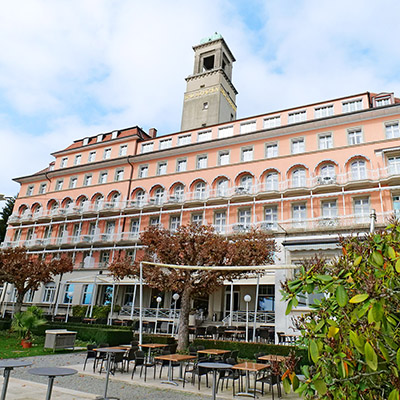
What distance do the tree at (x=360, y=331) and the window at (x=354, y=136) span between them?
22565 millimetres

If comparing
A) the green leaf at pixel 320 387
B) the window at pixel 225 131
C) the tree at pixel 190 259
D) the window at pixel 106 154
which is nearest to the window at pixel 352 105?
the window at pixel 225 131

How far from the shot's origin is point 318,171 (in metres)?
23.2

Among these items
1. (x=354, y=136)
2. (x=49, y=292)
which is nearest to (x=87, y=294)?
(x=49, y=292)

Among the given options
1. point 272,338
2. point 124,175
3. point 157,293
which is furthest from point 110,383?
point 124,175

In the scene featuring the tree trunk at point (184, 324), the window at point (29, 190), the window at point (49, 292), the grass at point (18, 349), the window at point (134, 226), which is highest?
the window at point (29, 190)

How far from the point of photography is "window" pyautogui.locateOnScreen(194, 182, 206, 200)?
26.4 metres

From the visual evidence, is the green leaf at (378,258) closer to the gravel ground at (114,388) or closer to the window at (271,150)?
the gravel ground at (114,388)

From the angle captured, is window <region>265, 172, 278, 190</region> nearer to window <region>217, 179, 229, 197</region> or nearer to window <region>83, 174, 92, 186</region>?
window <region>217, 179, 229, 197</region>

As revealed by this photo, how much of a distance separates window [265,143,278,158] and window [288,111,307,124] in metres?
2.31

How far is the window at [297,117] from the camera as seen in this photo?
2540cm

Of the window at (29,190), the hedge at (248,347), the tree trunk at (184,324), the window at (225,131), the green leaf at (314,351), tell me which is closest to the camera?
the green leaf at (314,351)

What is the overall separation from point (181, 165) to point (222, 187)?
4.77m

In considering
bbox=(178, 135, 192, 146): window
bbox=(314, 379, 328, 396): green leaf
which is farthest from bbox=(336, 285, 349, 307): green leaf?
bbox=(178, 135, 192, 146): window

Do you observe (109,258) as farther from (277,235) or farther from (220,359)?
(220,359)
